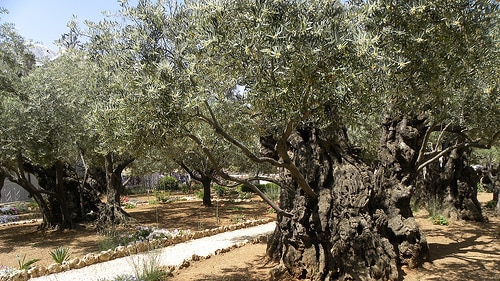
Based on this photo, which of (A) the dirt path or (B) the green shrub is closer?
(A) the dirt path

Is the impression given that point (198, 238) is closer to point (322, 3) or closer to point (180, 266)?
point (180, 266)

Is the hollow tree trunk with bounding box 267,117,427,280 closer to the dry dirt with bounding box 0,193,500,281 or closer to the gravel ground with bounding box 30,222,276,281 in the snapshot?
the dry dirt with bounding box 0,193,500,281

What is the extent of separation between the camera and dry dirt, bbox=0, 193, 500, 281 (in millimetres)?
6926

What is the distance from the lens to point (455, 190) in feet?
40.0

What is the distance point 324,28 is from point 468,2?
2332 mm

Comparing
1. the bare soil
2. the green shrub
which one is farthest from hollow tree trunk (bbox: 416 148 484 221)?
the green shrub

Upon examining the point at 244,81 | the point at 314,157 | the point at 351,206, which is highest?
the point at 244,81

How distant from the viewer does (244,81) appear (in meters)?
4.78

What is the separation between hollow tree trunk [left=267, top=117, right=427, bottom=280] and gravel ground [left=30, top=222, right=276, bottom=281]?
92.3 inches

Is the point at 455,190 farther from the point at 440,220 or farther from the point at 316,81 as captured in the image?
the point at 316,81

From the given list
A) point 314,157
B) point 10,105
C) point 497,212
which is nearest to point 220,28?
point 314,157

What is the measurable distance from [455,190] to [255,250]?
24.2 feet

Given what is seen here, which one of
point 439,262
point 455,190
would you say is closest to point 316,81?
point 439,262

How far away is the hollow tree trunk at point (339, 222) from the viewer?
623cm
